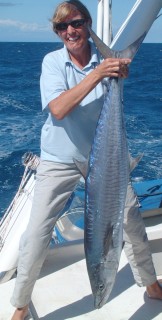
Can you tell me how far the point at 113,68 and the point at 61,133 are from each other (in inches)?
22.7

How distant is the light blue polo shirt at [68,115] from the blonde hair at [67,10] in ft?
0.54

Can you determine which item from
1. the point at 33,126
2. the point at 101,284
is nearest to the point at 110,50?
the point at 101,284

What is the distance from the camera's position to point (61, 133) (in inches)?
95.4

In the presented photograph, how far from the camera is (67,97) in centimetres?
211

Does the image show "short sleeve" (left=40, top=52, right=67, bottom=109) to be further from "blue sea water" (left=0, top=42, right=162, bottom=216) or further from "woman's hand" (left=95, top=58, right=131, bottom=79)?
"blue sea water" (left=0, top=42, right=162, bottom=216)

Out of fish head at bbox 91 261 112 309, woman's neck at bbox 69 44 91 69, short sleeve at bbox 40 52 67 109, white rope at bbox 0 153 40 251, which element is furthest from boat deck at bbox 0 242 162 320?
woman's neck at bbox 69 44 91 69

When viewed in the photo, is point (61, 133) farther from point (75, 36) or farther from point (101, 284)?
point (101, 284)

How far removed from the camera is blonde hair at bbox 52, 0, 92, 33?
2219 mm

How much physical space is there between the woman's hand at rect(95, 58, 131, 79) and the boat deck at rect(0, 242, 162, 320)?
4.61 feet

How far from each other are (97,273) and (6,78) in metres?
21.5

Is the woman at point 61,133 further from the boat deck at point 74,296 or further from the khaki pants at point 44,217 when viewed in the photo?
the boat deck at point 74,296

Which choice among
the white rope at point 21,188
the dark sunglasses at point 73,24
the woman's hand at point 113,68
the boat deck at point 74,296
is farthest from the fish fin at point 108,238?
the white rope at point 21,188

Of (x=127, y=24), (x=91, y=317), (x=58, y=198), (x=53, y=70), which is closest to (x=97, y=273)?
(x=58, y=198)

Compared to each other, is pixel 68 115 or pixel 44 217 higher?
pixel 68 115
